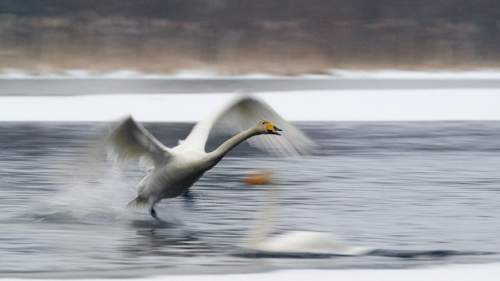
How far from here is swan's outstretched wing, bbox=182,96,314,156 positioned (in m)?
10.1

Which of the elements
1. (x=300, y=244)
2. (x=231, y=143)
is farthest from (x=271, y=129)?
(x=300, y=244)

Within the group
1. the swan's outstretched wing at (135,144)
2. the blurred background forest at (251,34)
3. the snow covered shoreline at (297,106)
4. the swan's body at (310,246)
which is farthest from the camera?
the blurred background forest at (251,34)

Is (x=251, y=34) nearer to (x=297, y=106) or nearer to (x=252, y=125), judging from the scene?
(x=297, y=106)

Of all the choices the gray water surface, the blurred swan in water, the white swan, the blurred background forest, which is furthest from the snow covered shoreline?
the blurred swan in water

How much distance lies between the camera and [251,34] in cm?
3244

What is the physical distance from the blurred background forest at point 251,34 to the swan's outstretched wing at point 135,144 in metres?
17.9

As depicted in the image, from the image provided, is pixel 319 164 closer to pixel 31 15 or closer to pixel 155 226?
pixel 155 226

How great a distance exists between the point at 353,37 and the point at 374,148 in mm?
17760

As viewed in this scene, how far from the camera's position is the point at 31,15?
32.2 meters

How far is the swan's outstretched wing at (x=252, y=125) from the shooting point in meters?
10.1

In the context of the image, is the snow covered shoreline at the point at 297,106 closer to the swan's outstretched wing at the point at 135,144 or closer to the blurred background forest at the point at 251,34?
the blurred background forest at the point at 251,34

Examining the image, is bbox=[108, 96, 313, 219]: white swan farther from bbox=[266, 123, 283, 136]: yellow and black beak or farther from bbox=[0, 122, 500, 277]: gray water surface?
bbox=[0, 122, 500, 277]: gray water surface

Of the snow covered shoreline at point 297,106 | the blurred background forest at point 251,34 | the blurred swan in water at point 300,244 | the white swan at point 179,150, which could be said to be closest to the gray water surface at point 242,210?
the blurred swan in water at point 300,244

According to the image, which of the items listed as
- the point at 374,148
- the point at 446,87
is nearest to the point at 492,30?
the point at 446,87
